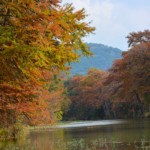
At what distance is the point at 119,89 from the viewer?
59.1 meters

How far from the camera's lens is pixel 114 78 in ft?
201

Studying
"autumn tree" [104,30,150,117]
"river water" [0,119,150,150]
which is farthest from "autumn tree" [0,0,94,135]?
"autumn tree" [104,30,150,117]

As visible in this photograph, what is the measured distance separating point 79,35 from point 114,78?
50408 millimetres

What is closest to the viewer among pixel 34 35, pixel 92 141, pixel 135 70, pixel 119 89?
pixel 34 35

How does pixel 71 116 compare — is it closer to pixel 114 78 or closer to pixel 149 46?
pixel 114 78

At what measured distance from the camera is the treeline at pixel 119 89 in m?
51.5

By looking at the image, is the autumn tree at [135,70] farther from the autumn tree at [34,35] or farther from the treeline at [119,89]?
the autumn tree at [34,35]

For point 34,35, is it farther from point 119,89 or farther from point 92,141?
point 119,89

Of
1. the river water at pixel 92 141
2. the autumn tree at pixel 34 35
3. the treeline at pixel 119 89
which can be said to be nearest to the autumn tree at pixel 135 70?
the treeline at pixel 119 89

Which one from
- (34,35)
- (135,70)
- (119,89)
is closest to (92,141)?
(34,35)

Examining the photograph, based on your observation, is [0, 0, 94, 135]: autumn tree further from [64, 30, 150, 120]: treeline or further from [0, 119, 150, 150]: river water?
[64, 30, 150, 120]: treeline

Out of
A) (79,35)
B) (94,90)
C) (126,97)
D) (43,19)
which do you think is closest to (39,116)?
(79,35)

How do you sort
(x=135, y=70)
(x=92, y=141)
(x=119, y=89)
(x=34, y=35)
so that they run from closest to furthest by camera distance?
(x=34, y=35), (x=92, y=141), (x=135, y=70), (x=119, y=89)

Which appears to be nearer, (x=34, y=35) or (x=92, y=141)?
(x=34, y=35)
